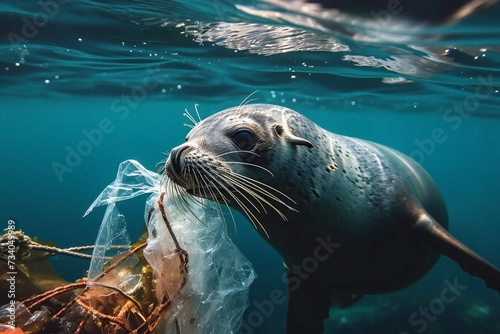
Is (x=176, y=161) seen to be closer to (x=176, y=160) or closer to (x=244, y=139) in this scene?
(x=176, y=160)

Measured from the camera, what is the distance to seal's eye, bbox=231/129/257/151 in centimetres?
258

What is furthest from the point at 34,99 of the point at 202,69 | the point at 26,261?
the point at 26,261

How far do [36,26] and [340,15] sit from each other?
213 inches

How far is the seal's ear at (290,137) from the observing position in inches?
106

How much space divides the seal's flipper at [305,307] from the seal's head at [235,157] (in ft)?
4.95

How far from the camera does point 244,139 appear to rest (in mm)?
2598

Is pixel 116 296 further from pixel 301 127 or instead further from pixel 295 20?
pixel 295 20

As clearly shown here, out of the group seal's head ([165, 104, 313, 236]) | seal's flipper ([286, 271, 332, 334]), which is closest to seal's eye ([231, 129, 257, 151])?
seal's head ([165, 104, 313, 236])

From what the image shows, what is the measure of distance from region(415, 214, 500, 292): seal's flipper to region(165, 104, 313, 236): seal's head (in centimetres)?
134
